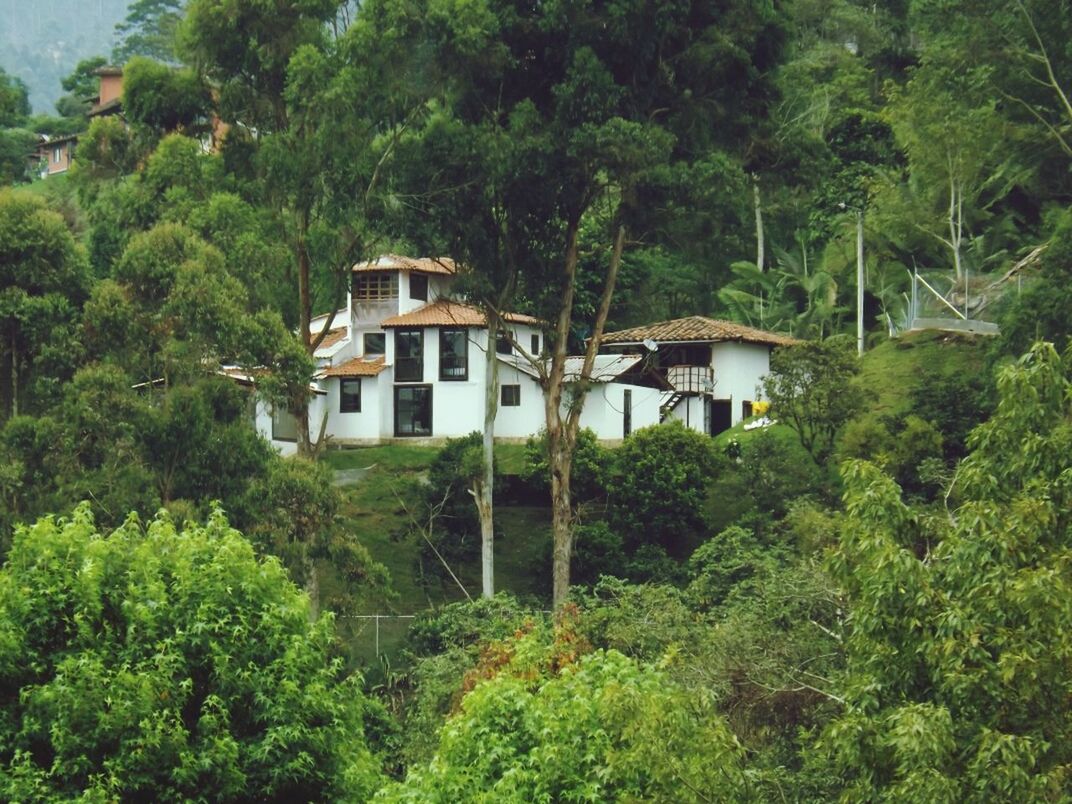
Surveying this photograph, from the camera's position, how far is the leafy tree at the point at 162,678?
16.7 m

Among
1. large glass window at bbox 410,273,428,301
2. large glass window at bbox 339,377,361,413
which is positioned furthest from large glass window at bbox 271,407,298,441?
large glass window at bbox 410,273,428,301

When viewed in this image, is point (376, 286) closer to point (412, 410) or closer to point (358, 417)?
point (412, 410)

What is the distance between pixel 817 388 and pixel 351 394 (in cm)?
1673

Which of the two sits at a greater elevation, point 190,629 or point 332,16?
point 332,16

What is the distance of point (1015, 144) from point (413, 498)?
18950 mm

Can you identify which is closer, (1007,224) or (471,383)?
(471,383)

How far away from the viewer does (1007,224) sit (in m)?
57.3

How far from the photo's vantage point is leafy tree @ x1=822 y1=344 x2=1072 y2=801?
41.5 feet

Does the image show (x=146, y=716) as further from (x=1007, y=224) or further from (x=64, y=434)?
(x=1007, y=224)

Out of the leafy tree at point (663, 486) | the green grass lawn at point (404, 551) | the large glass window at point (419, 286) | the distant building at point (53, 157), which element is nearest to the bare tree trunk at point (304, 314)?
the green grass lawn at point (404, 551)

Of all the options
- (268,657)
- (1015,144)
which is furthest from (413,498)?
(268,657)

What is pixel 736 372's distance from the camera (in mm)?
53844

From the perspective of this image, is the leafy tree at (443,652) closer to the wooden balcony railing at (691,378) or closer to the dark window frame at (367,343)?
the wooden balcony railing at (691,378)

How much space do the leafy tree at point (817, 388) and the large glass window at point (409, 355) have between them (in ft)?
44.3
